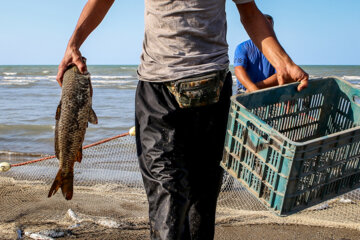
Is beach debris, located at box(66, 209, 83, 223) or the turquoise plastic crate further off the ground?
the turquoise plastic crate

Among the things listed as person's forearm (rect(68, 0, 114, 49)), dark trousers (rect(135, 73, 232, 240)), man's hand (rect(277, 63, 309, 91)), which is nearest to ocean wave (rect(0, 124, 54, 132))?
person's forearm (rect(68, 0, 114, 49))

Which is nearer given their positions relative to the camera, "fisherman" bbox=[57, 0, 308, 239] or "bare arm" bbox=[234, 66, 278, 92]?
"fisherman" bbox=[57, 0, 308, 239]

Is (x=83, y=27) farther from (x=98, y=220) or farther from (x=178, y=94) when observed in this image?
(x=98, y=220)

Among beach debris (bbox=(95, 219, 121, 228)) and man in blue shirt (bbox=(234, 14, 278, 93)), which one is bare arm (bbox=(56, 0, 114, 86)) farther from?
man in blue shirt (bbox=(234, 14, 278, 93))

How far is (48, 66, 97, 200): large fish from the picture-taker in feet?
8.72

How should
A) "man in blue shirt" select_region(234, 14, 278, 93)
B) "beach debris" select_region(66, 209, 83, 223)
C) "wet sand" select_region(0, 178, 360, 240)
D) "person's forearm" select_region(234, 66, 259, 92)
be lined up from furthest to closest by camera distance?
1. "man in blue shirt" select_region(234, 14, 278, 93)
2. "person's forearm" select_region(234, 66, 259, 92)
3. "beach debris" select_region(66, 209, 83, 223)
4. "wet sand" select_region(0, 178, 360, 240)

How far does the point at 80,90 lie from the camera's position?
269cm

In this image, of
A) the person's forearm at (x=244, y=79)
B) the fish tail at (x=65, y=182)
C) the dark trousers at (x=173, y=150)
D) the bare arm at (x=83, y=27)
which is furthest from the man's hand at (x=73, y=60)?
the person's forearm at (x=244, y=79)

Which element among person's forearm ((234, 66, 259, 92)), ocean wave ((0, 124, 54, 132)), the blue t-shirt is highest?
the blue t-shirt

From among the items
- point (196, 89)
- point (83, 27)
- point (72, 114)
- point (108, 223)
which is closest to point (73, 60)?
point (83, 27)

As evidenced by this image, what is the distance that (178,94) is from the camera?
2.22 meters

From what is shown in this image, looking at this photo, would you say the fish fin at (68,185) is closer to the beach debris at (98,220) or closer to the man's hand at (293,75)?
the beach debris at (98,220)

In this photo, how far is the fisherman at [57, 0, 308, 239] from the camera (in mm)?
2219

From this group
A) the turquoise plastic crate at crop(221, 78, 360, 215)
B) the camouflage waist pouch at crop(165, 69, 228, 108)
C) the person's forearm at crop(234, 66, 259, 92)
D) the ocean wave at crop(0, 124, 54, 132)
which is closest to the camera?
the turquoise plastic crate at crop(221, 78, 360, 215)
